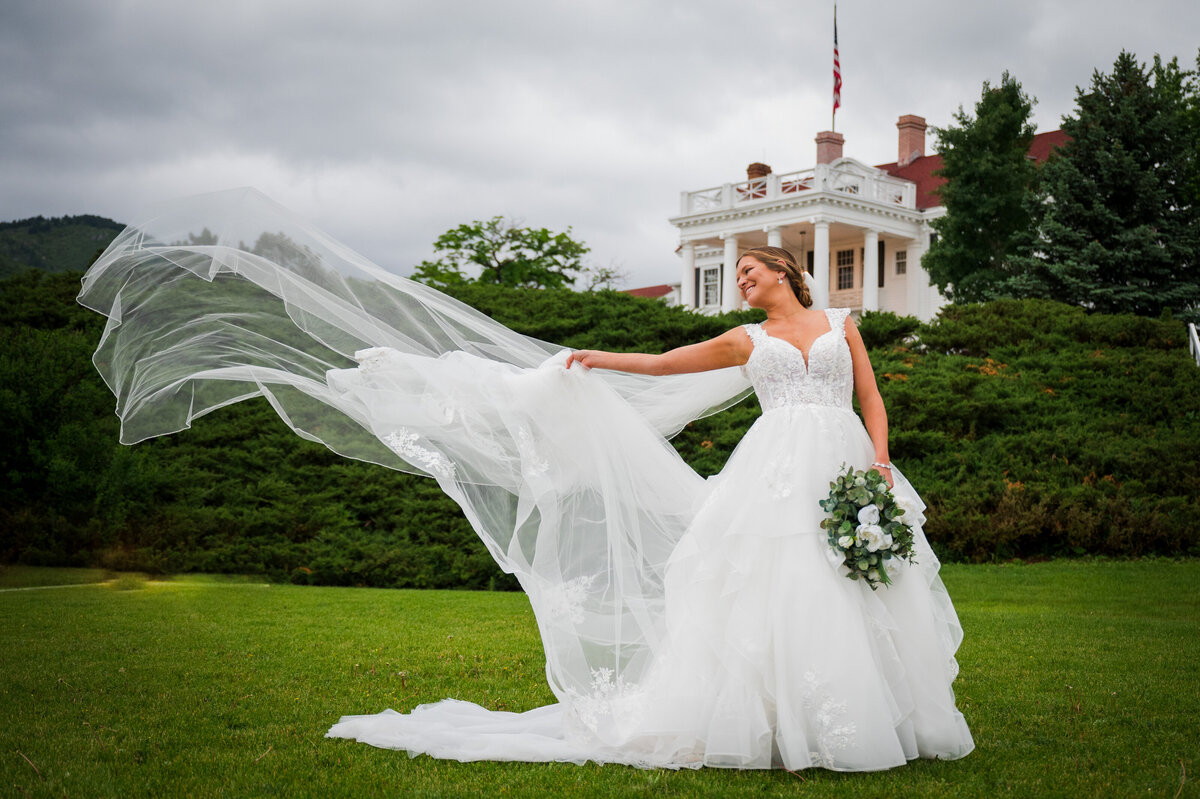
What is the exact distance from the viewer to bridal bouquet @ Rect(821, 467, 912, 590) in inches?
184

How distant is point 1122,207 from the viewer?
85.1ft

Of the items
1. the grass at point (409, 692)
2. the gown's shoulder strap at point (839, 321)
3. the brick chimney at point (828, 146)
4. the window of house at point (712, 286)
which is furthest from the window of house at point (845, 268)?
the gown's shoulder strap at point (839, 321)


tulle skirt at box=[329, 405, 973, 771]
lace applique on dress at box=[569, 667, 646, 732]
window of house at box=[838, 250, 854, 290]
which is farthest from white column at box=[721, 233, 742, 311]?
lace applique on dress at box=[569, 667, 646, 732]

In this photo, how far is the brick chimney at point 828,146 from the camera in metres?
46.5

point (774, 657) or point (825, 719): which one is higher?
point (774, 657)

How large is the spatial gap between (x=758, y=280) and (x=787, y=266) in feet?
0.61

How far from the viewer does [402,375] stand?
228 inches

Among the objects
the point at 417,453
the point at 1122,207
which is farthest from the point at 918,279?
the point at 417,453

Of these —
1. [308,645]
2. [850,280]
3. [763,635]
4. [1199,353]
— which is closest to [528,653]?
[308,645]

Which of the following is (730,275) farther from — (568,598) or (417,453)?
(568,598)

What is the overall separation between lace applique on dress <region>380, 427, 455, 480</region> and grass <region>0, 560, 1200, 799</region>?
1.55 m

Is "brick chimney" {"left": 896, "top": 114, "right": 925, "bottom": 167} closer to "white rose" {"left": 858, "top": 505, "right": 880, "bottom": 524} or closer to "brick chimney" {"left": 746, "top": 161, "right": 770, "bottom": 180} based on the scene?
"brick chimney" {"left": 746, "top": 161, "right": 770, "bottom": 180}

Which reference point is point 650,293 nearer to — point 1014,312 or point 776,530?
point 1014,312

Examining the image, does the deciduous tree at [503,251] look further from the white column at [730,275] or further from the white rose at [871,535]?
the white rose at [871,535]
